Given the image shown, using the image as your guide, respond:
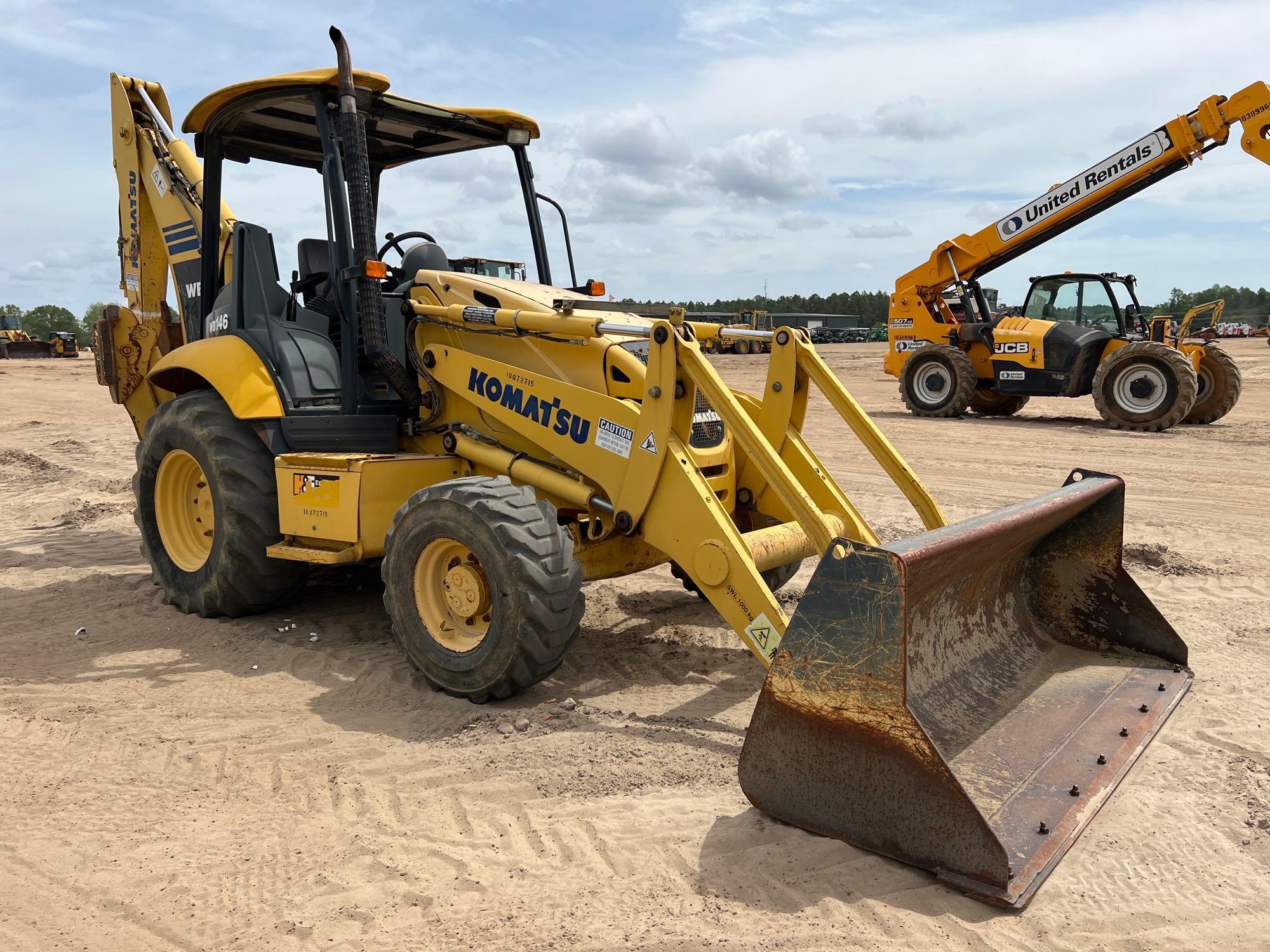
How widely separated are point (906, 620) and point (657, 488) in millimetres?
1437

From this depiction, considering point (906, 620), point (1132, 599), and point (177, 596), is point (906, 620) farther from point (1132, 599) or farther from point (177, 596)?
point (177, 596)

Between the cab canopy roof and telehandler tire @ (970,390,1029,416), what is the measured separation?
1191 centimetres

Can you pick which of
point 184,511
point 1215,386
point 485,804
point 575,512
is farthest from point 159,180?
point 1215,386

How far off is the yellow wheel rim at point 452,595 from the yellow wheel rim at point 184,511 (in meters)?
2.09

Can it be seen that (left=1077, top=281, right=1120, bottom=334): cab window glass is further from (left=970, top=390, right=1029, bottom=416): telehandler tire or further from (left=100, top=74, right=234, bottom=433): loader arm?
(left=100, top=74, right=234, bottom=433): loader arm

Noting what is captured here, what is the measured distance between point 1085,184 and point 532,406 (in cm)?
1279

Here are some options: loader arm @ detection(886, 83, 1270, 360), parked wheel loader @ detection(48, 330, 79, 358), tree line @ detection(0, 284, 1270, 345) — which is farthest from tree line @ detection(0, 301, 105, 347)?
loader arm @ detection(886, 83, 1270, 360)

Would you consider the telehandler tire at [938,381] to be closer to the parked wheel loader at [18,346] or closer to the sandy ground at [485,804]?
the sandy ground at [485,804]

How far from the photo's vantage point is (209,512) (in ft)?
19.3

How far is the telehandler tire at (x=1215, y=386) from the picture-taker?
14000mm

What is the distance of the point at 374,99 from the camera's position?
17.4 ft

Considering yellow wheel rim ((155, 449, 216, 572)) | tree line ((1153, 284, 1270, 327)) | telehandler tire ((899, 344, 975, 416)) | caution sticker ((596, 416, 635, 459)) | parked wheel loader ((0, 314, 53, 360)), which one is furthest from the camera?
tree line ((1153, 284, 1270, 327))

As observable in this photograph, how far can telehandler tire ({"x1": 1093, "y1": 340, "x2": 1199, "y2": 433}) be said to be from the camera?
1311 centimetres

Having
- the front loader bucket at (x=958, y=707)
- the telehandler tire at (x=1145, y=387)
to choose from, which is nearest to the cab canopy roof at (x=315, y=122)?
the front loader bucket at (x=958, y=707)
